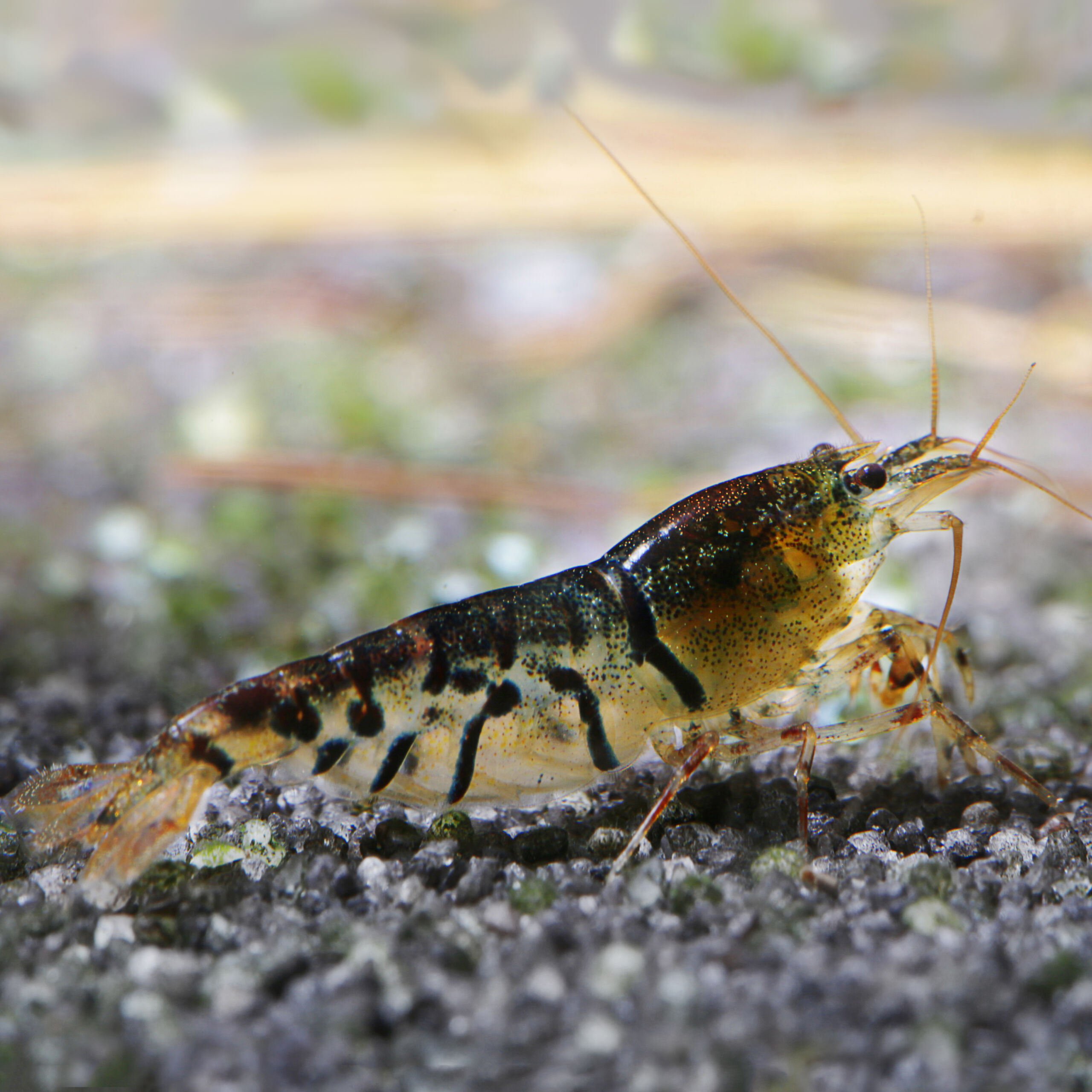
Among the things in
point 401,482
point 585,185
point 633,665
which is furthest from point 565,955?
point 585,185

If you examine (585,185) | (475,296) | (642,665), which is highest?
(585,185)

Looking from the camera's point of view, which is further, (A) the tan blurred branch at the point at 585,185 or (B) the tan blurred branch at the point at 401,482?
(A) the tan blurred branch at the point at 585,185

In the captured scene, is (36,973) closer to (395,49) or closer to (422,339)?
(422,339)

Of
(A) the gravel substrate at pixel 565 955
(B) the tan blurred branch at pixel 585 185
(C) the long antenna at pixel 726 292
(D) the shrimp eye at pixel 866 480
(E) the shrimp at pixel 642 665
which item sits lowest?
(A) the gravel substrate at pixel 565 955

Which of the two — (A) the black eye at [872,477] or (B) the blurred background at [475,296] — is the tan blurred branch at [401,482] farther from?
(A) the black eye at [872,477]

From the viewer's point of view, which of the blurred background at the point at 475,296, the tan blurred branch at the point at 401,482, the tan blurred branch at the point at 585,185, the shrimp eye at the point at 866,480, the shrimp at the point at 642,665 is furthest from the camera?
the tan blurred branch at the point at 585,185

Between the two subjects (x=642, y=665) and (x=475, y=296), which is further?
(x=475, y=296)

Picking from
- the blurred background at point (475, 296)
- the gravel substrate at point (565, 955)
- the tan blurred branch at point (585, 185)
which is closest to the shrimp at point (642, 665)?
the gravel substrate at point (565, 955)

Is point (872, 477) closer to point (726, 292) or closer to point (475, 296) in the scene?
point (726, 292)
